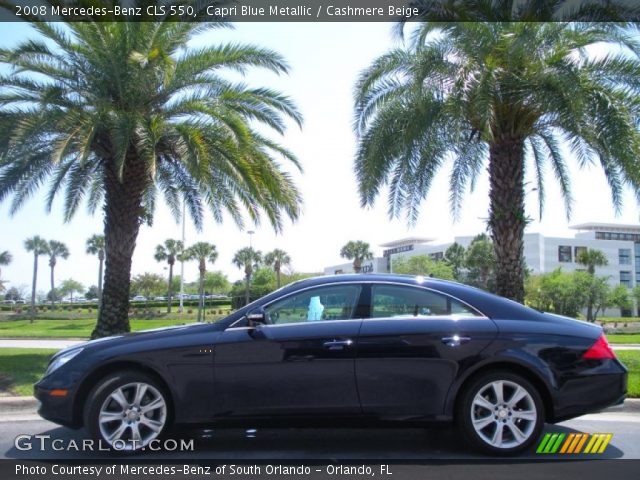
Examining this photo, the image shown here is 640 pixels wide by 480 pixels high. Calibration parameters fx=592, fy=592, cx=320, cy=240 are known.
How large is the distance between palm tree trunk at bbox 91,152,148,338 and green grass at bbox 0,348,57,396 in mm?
1582

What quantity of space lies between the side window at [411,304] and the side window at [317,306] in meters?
0.20

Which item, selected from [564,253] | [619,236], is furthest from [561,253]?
[619,236]

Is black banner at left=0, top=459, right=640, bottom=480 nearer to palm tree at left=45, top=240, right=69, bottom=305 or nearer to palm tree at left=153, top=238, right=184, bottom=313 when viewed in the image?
palm tree at left=153, top=238, right=184, bottom=313

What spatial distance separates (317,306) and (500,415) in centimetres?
180

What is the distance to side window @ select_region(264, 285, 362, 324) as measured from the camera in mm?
5238

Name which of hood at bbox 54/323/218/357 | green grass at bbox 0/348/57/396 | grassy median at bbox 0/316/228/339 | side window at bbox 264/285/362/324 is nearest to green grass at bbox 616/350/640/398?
side window at bbox 264/285/362/324

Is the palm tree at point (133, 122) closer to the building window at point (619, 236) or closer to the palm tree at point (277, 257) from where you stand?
the palm tree at point (277, 257)

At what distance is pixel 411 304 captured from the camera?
209 inches

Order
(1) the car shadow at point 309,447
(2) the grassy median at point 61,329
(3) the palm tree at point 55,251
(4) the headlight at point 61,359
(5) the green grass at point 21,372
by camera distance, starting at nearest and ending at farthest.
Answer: (1) the car shadow at point 309,447 → (4) the headlight at point 61,359 → (5) the green grass at point 21,372 → (2) the grassy median at point 61,329 → (3) the palm tree at point 55,251

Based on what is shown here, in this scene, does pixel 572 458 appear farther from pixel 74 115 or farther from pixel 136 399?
pixel 74 115

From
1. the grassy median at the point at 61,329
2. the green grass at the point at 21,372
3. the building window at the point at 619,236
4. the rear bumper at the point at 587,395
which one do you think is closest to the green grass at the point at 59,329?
the grassy median at the point at 61,329

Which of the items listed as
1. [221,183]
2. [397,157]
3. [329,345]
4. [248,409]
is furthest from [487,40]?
[248,409]

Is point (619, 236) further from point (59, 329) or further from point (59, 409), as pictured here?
point (59, 409)

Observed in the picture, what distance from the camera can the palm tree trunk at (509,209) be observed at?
1180cm
